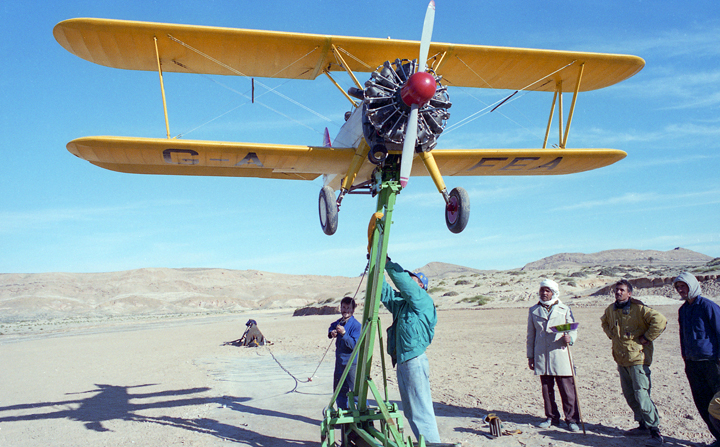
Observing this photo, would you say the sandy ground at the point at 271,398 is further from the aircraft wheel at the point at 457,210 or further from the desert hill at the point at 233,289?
the desert hill at the point at 233,289

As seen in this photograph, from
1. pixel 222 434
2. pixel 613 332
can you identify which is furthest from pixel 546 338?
pixel 222 434

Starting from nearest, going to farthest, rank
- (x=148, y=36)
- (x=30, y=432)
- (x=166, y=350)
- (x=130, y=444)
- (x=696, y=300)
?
(x=696, y=300) < (x=130, y=444) < (x=30, y=432) < (x=148, y=36) < (x=166, y=350)

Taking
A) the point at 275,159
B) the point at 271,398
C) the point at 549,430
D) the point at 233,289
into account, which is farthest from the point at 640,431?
the point at 233,289

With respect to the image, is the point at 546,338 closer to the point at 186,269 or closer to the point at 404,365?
the point at 404,365

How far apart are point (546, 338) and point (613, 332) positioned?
80 cm

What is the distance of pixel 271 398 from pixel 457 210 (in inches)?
185

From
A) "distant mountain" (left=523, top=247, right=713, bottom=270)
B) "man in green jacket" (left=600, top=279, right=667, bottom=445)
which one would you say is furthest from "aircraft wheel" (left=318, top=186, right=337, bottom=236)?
"distant mountain" (left=523, top=247, right=713, bottom=270)

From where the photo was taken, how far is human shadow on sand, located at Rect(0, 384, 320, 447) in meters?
6.16

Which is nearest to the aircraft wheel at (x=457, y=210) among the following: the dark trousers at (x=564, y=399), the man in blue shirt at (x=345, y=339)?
the man in blue shirt at (x=345, y=339)

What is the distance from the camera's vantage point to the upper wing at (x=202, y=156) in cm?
766

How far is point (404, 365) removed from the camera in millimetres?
4531

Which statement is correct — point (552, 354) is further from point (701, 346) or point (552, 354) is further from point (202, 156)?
point (202, 156)

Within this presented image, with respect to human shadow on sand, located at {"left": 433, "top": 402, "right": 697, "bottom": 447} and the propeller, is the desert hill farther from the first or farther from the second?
the propeller

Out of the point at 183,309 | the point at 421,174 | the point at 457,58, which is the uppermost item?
the point at 457,58
